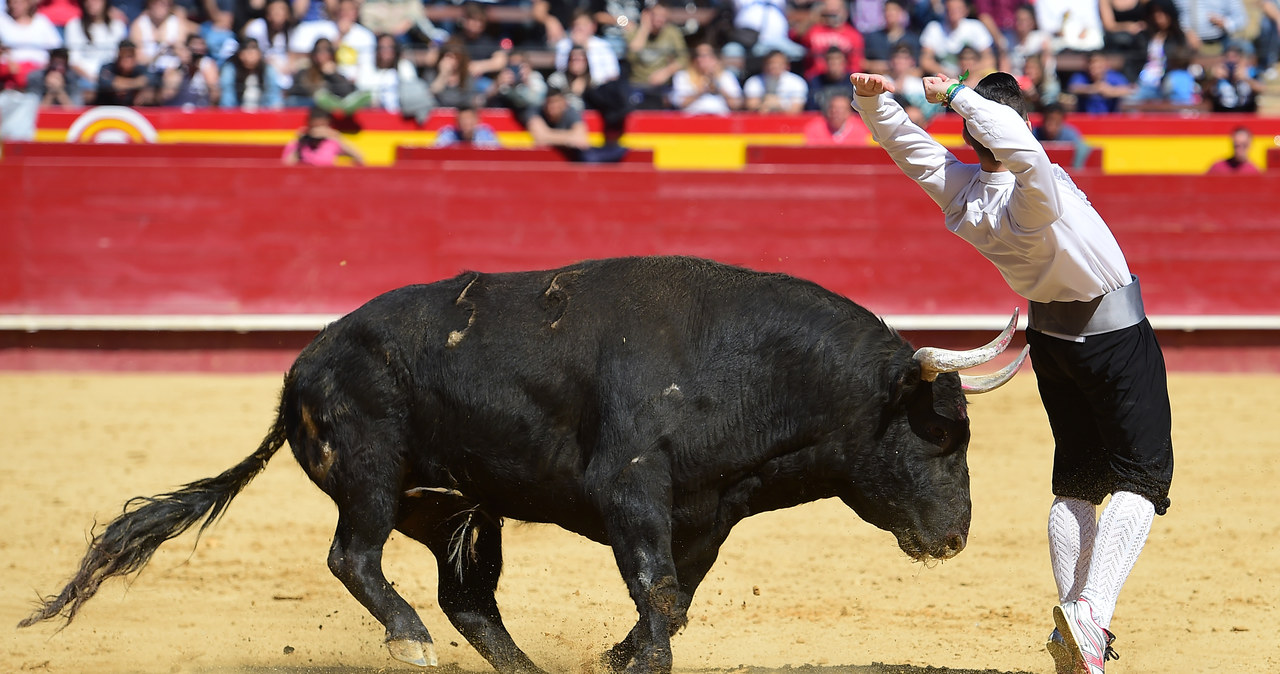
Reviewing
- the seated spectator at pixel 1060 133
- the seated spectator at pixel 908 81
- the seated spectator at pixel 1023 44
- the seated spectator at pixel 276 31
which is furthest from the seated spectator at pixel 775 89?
the seated spectator at pixel 276 31

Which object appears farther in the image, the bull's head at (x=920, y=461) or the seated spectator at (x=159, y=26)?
the seated spectator at (x=159, y=26)

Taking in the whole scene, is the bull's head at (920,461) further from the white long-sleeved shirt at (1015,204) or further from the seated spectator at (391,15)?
the seated spectator at (391,15)

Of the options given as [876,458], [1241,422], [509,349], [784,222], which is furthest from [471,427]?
[784,222]

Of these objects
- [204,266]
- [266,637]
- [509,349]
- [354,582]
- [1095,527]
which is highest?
[509,349]

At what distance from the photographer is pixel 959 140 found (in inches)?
385

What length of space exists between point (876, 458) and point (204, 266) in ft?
22.1

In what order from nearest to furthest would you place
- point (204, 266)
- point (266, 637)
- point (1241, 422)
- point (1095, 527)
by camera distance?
point (1095, 527) < point (266, 637) < point (1241, 422) < point (204, 266)

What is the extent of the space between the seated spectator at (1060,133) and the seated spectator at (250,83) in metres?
5.23

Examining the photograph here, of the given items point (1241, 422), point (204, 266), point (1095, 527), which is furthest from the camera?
Result: point (204, 266)

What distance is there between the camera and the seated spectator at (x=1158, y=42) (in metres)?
10.3

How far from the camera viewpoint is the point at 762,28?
1049 centimetres

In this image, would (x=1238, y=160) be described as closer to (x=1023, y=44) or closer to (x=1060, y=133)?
(x=1060, y=133)

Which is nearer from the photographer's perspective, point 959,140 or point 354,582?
point 354,582

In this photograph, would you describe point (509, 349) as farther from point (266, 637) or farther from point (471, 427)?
point (266, 637)
